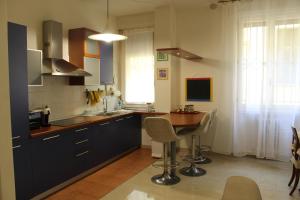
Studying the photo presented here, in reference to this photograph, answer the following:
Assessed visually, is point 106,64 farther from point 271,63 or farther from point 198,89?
point 271,63

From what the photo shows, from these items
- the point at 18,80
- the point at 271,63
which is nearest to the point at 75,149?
the point at 18,80

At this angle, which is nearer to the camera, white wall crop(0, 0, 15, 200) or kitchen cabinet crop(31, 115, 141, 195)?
white wall crop(0, 0, 15, 200)

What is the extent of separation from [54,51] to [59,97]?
766 mm

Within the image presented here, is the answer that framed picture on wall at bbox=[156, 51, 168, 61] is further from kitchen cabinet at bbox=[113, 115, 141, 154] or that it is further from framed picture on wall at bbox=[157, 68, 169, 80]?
kitchen cabinet at bbox=[113, 115, 141, 154]

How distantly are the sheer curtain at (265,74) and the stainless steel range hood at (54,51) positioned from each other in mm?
2897

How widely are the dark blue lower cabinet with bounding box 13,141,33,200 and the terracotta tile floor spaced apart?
0.41 meters

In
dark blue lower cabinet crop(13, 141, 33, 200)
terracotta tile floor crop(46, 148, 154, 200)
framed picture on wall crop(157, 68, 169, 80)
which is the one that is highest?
framed picture on wall crop(157, 68, 169, 80)

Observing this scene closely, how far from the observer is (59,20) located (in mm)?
4047

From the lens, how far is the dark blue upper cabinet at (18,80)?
272 cm

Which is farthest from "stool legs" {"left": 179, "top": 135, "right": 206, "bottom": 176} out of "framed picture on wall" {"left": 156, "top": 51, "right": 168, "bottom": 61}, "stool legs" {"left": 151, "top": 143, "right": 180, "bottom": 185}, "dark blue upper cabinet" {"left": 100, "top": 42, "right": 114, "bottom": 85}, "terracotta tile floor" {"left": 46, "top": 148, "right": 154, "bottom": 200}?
"dark blue upper cabinet" {"left": 100, "top": 42, "right": 114, "bottom": 85}

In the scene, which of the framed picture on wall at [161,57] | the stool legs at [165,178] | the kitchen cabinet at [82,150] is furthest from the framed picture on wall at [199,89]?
the kitchen cabinet at [82,150]

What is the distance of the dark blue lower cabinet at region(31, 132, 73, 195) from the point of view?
2996 mm

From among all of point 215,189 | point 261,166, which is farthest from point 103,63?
point 261,166

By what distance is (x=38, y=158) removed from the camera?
9.87ft
